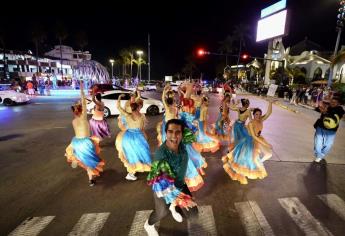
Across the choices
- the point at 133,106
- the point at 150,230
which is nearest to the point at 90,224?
the point at 150,230

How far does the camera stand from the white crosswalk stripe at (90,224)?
3.55m

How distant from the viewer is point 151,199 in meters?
4.45

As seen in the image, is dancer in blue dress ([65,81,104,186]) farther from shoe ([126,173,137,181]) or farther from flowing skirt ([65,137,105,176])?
shoe ([126,173,137,181])

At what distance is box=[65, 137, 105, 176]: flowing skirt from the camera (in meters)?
4.77

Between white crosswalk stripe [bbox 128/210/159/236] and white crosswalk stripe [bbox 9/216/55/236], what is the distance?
1.34 m

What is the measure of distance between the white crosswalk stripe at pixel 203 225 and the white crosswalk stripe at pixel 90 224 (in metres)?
1.36

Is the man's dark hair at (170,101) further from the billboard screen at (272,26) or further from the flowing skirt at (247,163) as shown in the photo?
the billboard screen at (272,26)

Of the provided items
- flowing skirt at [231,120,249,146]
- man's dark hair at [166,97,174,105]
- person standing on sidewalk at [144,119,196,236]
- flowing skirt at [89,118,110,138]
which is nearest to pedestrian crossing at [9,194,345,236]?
person standing on sidewalk at [144,119,196,236]

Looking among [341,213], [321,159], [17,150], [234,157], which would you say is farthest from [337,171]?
[17,150]

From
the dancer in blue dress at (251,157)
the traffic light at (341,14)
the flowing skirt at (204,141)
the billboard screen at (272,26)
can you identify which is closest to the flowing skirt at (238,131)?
the dancer in blue dress at (251,157)

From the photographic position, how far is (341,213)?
4.14 m

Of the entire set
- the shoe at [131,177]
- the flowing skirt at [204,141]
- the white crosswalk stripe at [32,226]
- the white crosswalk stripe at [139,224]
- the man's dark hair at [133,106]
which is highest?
the man's dark hair at [133,106]

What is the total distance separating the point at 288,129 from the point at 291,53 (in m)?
54.6

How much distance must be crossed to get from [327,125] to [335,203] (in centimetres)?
237
